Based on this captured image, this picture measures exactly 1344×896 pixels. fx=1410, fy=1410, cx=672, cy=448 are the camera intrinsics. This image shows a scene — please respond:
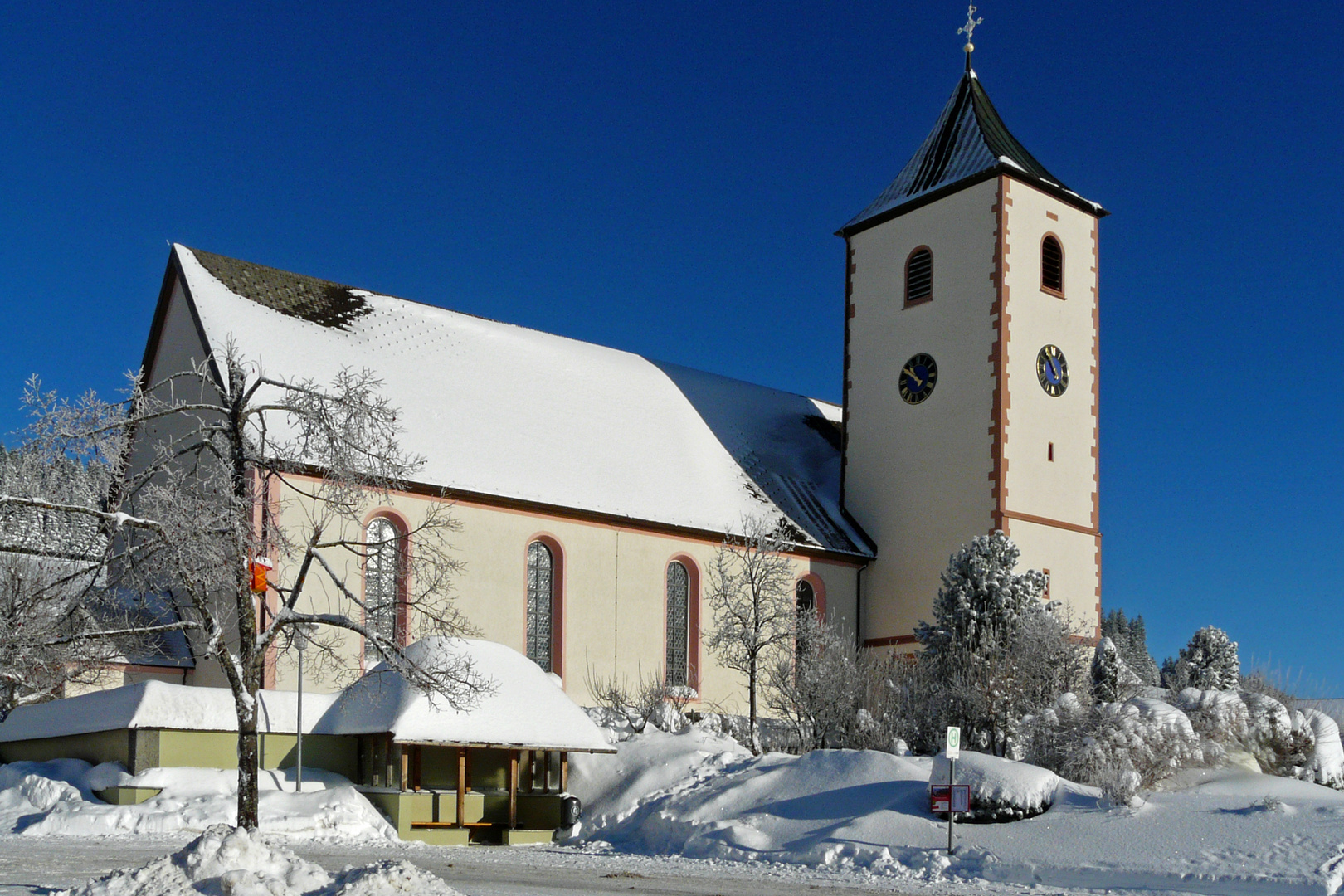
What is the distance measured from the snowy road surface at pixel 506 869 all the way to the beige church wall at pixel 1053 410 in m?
15.7

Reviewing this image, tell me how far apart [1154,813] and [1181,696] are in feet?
20.6

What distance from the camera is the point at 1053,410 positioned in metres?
31.9

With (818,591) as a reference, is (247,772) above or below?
below

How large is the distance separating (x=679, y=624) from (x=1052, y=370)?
10483 millimetres

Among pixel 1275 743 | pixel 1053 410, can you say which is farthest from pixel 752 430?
pixel 1275 743

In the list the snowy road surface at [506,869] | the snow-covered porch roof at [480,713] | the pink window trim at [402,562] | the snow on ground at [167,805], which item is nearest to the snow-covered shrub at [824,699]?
the snow-covered porch roof at [480,713]

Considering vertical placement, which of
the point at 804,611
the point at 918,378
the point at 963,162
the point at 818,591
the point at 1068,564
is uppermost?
the point at 963,162

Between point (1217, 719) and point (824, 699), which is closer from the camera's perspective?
point (1217, 719)

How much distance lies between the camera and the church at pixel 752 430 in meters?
26.5

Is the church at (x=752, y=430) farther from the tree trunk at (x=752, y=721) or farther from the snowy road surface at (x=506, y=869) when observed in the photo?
the snowy road surface at (x=506, y=869)

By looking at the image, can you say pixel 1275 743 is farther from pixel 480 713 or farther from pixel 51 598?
pixel 51 598

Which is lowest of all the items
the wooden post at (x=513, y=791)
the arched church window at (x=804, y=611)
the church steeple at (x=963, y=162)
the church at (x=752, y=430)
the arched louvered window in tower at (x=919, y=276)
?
the wooden post at (x=513, y=791)

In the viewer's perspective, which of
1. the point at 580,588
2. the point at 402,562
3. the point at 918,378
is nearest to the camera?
the point at 402,562

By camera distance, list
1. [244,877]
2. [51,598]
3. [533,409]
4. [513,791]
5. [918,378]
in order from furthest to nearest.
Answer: [918,378] < [533,409] < [513,791] < [51,598] < [244,877]
